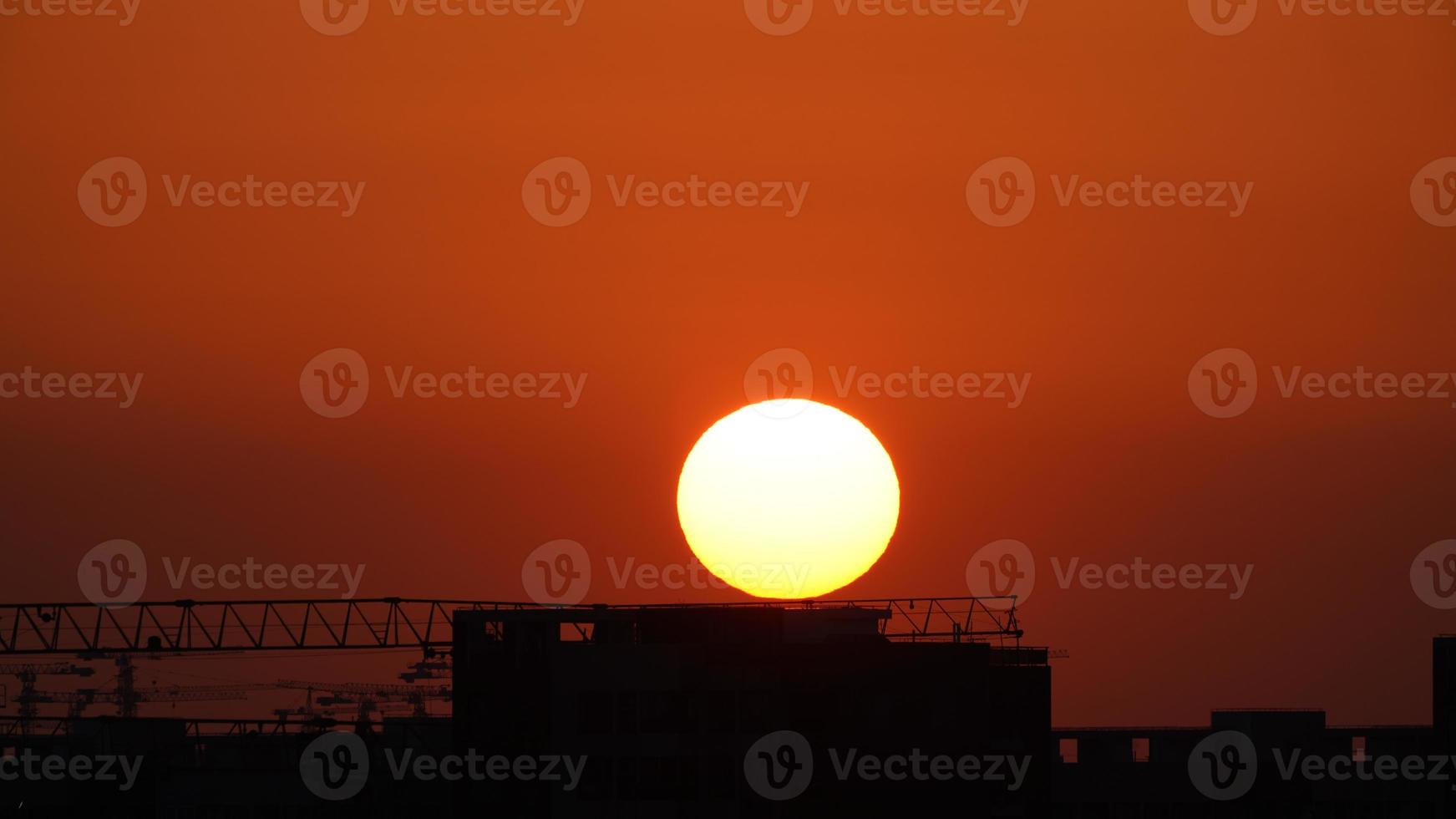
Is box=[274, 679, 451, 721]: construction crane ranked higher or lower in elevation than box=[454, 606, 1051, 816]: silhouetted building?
higher

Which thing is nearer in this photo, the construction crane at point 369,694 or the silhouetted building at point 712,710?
the silhouetted building at point 712,710

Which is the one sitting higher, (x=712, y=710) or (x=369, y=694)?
(x=369, y=694)

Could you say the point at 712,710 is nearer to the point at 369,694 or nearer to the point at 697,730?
the point at 697,730

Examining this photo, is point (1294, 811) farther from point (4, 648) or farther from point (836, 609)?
point (4, 648)

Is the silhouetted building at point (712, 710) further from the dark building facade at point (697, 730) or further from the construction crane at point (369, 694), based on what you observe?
the construction crane at point (369, 694)

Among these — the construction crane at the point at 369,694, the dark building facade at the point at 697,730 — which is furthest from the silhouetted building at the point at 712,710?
the construction crane at the point at 369,694

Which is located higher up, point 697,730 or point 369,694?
point 369,694

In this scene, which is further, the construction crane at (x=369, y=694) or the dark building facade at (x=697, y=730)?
the construction crane at (x=369, y=694)

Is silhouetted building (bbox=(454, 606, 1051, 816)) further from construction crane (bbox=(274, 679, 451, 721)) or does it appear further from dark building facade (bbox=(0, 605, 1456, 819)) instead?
construction crane (bbox=(274, 679, 451, 721))

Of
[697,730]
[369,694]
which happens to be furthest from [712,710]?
[369,694]

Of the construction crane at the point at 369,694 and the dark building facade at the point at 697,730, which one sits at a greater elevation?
the construction crane at the point at 369,694

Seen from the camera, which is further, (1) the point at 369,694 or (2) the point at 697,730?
(1) the point at 369,694

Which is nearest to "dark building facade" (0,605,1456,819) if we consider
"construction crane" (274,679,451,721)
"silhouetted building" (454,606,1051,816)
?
"silhouetted building" (454,606,1051,816)

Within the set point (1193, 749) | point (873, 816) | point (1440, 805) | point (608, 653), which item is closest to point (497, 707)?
point (608, 653)
